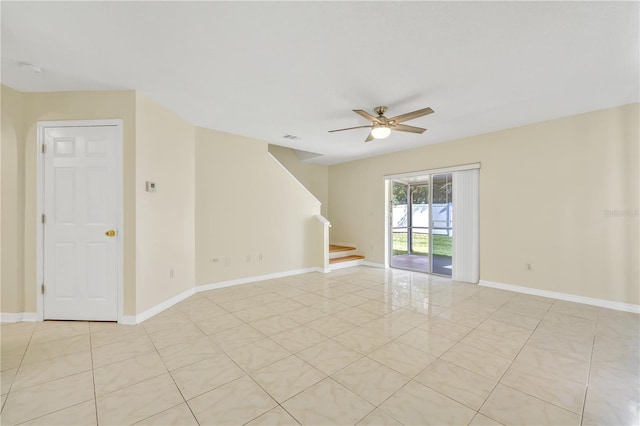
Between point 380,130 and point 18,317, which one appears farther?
point 380,130

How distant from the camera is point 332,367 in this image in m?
2.16

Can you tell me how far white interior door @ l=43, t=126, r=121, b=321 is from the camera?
3.09 m

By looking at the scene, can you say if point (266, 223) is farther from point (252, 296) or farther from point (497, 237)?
point (497, 237)

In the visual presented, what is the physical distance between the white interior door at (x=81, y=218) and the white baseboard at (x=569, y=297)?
227 inches

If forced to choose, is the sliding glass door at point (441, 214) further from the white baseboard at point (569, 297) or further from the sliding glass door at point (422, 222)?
the white baseboard at point (569, 297)

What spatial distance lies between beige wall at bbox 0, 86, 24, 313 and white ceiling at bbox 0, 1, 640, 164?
501 mm

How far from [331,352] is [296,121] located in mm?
3231

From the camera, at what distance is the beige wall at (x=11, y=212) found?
9.96 feet

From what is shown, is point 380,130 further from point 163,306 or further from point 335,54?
point 163,306

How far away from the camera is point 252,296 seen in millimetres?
4074

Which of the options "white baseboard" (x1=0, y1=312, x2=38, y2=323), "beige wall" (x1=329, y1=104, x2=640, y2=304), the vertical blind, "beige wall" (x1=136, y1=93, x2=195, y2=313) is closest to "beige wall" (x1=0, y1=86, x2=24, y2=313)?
"white baseboard" (x1=0, y1=312, x2=38, y2=323)

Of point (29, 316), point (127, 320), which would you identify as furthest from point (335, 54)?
point (29, 316)

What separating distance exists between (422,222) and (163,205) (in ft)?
17.3

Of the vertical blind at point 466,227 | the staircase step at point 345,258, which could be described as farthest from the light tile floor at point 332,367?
the staircase step at point 345,258
